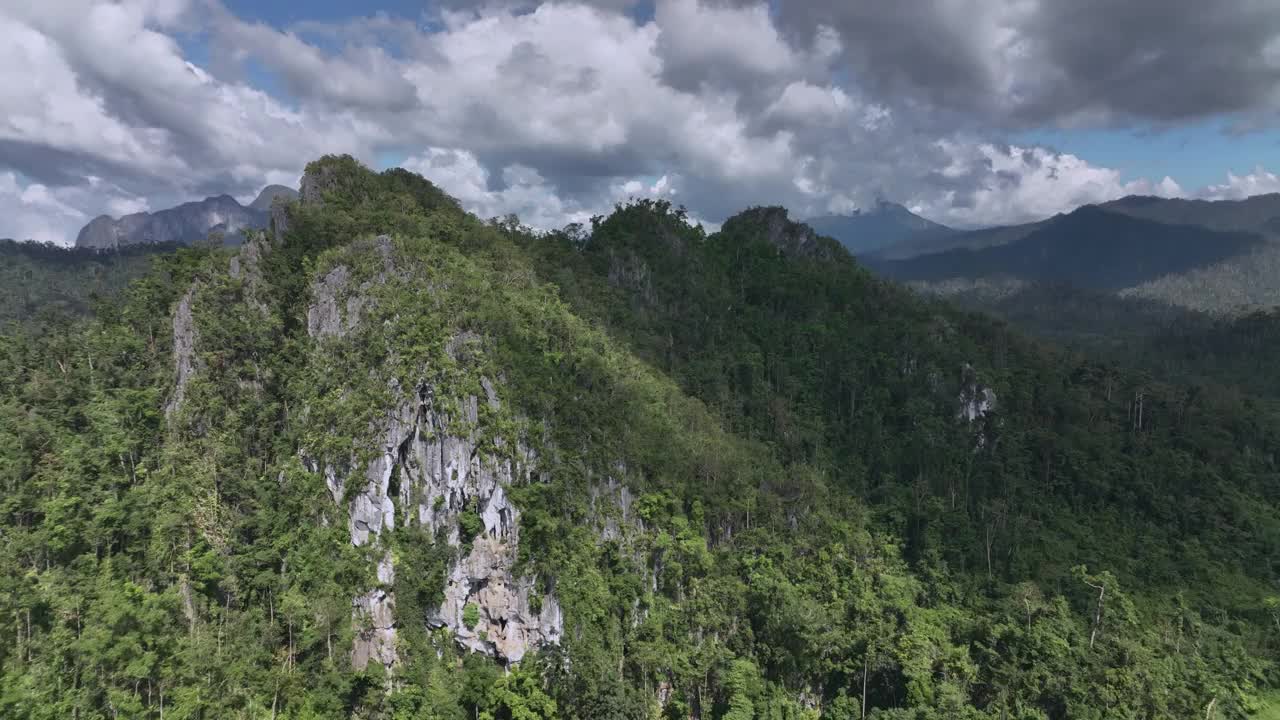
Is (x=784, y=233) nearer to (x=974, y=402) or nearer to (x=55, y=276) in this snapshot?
(x=974, y=402)

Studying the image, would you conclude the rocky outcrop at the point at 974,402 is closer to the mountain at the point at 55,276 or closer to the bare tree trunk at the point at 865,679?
the bare tree trunk at the point at 865,679

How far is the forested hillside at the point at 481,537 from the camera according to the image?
39969 mm

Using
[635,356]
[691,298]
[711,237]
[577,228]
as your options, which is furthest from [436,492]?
[711,237]

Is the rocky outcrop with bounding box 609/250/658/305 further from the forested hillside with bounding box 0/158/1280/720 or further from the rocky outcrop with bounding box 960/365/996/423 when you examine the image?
the rocky outcrop with bounding box 960/365/996/423

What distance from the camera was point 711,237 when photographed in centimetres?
10175

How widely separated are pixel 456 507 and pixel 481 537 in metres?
2.86

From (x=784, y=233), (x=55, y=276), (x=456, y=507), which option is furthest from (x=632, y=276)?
(x=55, y=276)

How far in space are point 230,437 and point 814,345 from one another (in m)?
68.7

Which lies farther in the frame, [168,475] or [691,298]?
[691,298]

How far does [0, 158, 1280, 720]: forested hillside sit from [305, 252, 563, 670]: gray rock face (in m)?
0.21

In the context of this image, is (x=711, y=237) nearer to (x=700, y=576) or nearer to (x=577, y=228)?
(x=577, y=228)

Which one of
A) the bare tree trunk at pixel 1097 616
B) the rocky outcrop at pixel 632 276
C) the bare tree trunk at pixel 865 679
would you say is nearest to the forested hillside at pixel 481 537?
the bare tree trunk at pixel 865 679

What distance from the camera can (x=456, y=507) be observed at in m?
43.8

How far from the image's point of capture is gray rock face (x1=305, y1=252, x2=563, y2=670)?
140 feet
